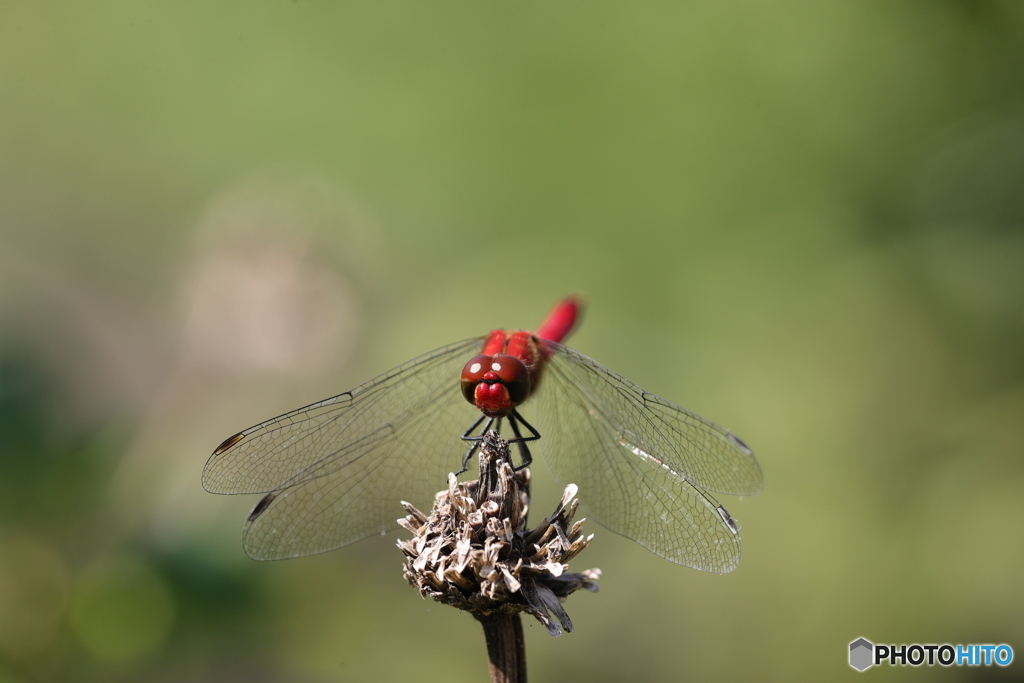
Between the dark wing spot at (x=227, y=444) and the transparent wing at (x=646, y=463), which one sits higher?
the transparent wing at (x=646, y=463)

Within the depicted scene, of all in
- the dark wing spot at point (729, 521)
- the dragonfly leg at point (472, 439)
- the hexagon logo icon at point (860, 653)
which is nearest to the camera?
the dark wing spot at point (729, 521)

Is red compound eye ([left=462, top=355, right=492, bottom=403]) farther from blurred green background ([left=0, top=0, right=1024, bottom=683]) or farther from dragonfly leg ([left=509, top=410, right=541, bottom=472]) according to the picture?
blurred green background ([left=0, top=0, right=1024, bottom=683])

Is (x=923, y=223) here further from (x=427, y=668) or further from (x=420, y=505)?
(x=427, y=668)

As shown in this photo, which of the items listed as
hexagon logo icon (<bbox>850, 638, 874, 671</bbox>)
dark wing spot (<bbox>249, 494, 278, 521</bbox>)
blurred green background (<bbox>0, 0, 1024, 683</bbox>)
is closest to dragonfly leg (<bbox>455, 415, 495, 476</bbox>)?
dark wing spot (<bbox>249, 494, 278, 521</bbox>)

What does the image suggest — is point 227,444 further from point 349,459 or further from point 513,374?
point 513,374

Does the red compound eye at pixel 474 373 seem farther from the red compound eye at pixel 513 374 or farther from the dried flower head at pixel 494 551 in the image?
the dried flower head at pixel 494 551

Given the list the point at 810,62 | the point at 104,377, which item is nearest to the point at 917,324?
the point at 810,62

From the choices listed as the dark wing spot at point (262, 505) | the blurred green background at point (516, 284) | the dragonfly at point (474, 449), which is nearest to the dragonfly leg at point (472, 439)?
the dragonfly at point (474, 449)
